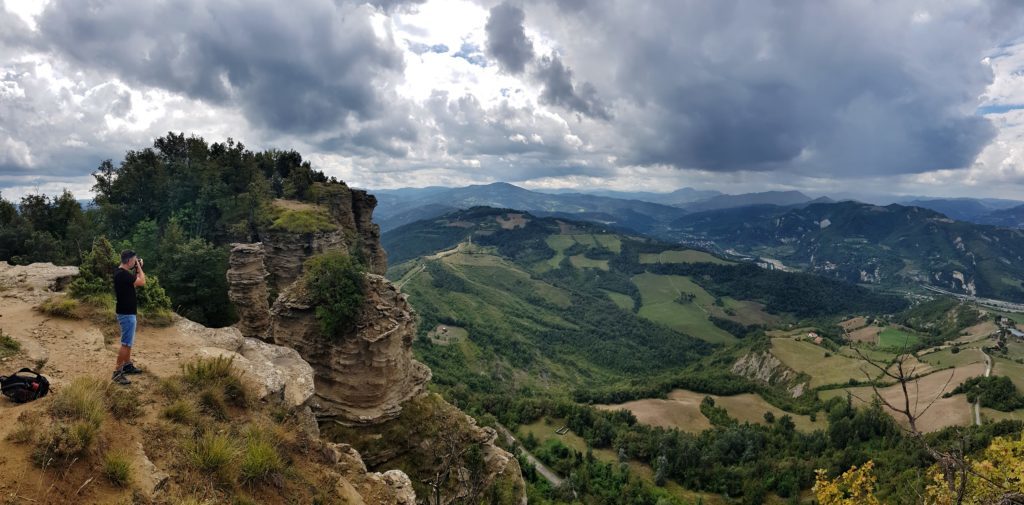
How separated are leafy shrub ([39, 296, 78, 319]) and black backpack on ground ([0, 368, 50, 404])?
8273 millimetres

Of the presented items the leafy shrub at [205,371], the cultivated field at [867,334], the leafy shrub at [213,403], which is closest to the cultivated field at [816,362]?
the cultivated field at [867,334]

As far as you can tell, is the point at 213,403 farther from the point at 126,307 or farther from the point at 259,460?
the point at 126,307

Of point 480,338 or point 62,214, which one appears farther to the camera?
point 480,338

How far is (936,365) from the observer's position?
108562 mm

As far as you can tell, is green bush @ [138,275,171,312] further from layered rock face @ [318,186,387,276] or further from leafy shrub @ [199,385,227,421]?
Answer: layered rock face @ [318,186,387,276]

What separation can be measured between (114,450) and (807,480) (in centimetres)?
8446

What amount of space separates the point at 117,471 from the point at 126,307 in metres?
6.59

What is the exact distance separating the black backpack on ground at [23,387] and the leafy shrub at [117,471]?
3.38 meters

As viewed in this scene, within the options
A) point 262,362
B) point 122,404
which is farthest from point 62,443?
point 262,362

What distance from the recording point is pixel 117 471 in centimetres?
859

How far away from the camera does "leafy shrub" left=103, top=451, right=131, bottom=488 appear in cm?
859

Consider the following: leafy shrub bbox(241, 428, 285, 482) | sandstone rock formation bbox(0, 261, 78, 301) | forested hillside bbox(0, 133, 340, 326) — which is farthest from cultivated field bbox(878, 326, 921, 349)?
sandstone rock formation bbox(0, 261, 78, 301)

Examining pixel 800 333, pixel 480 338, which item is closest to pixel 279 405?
pixel 480 338

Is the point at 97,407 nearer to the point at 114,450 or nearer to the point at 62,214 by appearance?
the point at 114,450
